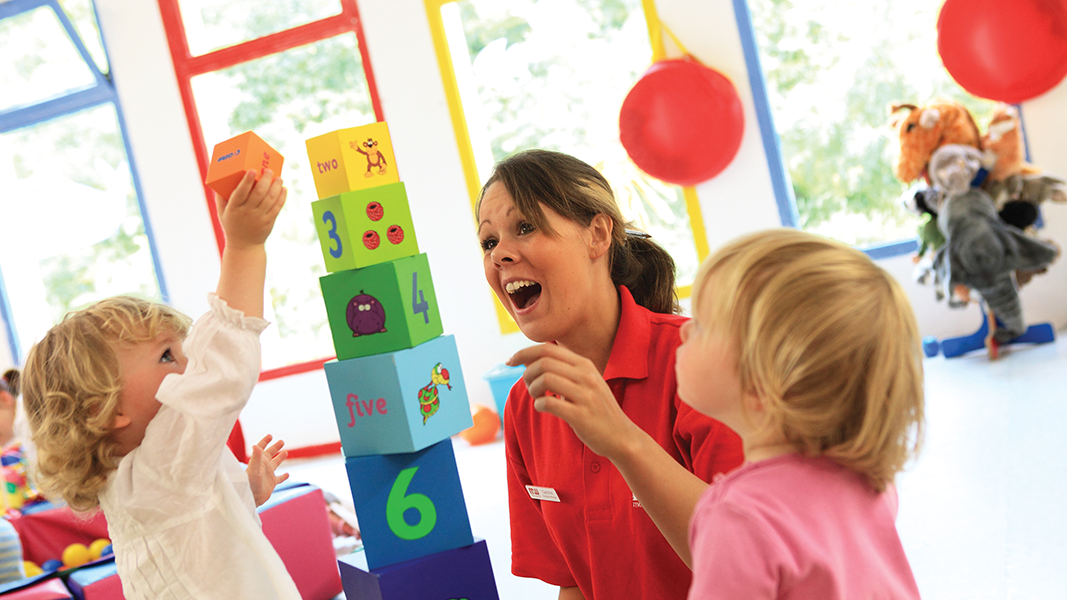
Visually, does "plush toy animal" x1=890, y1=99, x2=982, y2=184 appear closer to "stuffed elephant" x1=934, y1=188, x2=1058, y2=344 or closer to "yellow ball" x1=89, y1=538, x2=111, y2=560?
"stuffed elephant" x1=934, y1=188, x2=1058, y2=344

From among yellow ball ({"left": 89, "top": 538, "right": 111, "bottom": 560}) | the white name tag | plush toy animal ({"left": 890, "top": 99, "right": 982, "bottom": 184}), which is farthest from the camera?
plush toy animal ({"left": 890, "top": 99, "right": 982, "bottom": 184})

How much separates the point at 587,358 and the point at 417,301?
2.59 ft

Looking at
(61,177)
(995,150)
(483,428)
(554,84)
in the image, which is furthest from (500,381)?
(61,177)

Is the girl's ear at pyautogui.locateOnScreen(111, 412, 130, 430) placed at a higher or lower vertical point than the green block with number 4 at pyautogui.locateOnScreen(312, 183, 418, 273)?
lower

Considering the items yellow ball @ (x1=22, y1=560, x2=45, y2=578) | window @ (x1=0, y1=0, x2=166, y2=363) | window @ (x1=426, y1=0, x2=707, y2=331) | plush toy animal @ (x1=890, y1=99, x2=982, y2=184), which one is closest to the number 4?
yellow ball @ (x1=22, y1=560, x2=45, y2=578)

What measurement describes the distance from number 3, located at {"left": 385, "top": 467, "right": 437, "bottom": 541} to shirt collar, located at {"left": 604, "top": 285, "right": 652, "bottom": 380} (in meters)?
0.79

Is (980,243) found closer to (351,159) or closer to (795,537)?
(351,159)

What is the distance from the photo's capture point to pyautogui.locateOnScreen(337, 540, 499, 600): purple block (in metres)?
1.79

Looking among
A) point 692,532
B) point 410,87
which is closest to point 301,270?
point 410,87

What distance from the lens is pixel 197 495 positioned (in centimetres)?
120

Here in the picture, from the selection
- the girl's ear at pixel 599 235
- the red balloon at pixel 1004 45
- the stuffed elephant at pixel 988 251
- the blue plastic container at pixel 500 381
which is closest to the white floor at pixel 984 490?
the stuffed elephant at pixel 988 251

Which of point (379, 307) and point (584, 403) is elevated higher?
point (379, 307)

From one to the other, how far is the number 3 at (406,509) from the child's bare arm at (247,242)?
72 centimetres

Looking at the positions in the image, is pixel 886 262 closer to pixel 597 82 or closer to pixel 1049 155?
pixel 1049 155
